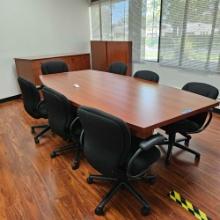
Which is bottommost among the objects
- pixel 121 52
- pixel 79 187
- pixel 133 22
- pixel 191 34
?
pixel 79 187

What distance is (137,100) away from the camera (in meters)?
2.05

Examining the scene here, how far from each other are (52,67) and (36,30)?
5.27ft

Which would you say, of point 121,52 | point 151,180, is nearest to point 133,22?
point 121,52

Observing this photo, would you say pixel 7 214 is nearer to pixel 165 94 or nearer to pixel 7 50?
pixel 165 94

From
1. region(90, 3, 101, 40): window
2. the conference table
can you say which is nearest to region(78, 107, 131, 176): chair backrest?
the conference table

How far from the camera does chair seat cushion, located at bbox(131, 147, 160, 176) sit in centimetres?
147

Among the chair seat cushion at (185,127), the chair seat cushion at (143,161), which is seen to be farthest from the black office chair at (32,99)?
the chair seat cushion at (185,127)

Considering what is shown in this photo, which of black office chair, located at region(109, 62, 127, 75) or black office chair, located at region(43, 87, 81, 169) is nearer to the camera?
black office chair, located at region(43, 87, 81, 169)

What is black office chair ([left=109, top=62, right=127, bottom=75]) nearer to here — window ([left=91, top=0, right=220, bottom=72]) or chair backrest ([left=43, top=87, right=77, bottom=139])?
window ([left=91, top=0, right=220, bottom=72])

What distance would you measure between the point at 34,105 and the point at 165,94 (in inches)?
65.0

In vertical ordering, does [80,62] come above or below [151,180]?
above

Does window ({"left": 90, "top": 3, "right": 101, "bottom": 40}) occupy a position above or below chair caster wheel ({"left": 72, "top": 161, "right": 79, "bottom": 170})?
above

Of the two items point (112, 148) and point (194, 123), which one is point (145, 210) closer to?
point (112, 148)

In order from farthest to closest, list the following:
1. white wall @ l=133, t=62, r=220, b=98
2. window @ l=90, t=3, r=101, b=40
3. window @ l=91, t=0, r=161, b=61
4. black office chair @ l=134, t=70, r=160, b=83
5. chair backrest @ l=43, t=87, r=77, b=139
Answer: window @ l=90, t=3, r=101, b=40 < window @ l=91, t=0, r=161, b=61 < white wall @ l=133, t=62, r=220, b=98 < black office chair @ l=134, t=70, r=160, b=83 < chair backrest @ l=43, t=87, r=77, b=139
